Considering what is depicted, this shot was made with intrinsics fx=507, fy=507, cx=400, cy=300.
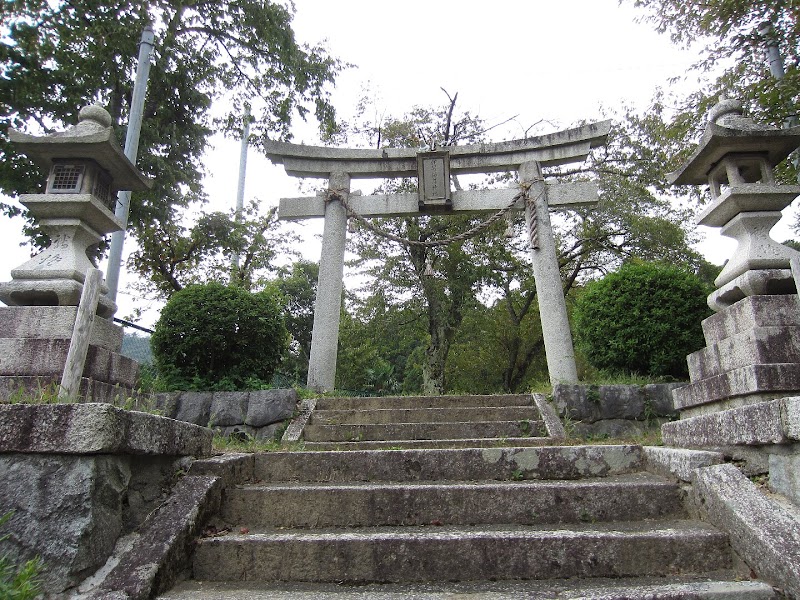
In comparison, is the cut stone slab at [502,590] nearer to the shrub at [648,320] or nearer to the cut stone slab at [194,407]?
the cut stone slab at [194,407]

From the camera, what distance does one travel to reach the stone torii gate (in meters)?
8.37

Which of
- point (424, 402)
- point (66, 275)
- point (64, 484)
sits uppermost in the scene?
point (66, 275)

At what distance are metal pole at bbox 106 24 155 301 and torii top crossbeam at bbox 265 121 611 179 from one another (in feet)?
6.64

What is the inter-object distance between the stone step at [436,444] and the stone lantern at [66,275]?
6.37ft

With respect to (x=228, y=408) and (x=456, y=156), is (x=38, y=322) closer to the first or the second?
(x=228, y=408)

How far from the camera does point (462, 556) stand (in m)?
2.52

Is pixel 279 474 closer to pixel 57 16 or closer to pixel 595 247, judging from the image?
pixel 57 16

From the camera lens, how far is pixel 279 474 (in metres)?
3.60

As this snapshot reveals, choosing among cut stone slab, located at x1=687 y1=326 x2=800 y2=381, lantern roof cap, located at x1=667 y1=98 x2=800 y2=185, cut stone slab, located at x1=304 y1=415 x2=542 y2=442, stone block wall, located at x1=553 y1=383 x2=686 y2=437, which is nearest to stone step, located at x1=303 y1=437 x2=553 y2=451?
cut stone slab, located at x1=304 y1=415 x2=542 y2=442

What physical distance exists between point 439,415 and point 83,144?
426 centimetres

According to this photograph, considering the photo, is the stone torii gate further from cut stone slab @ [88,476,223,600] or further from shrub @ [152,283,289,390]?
cut stone slab @ [88,476,223,600]

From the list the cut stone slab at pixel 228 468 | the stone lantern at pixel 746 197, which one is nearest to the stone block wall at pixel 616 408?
the stone lantern at pixel 746 197

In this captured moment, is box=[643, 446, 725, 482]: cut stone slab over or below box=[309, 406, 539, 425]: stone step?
below

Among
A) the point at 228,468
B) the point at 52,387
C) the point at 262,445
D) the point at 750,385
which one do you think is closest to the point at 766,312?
the point at 750,385
